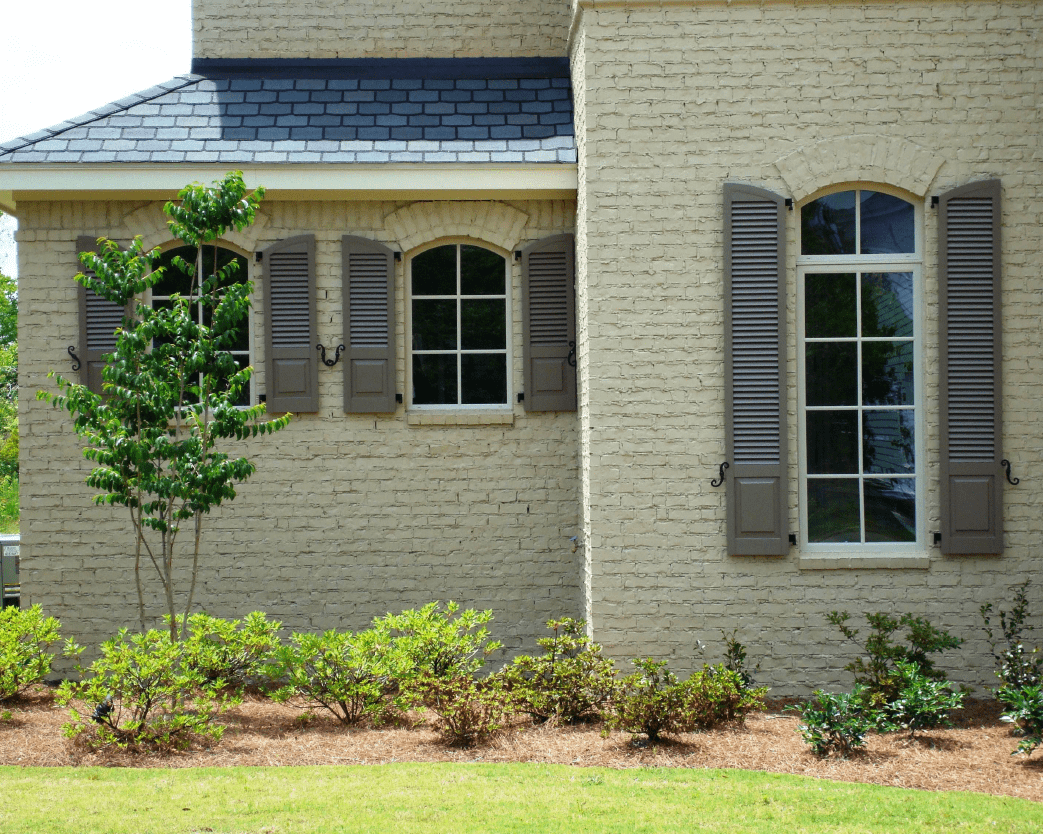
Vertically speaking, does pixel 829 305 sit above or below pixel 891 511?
above

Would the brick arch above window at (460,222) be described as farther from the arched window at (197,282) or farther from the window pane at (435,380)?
the arched window at (197,282)

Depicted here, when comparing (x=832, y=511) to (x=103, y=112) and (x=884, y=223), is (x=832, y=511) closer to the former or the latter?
(x=884, y=223)

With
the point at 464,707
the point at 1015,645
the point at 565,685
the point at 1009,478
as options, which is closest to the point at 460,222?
the point at 565,685

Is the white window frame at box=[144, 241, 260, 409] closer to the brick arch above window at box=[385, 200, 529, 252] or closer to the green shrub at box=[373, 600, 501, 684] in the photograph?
the brick arch above window at box=[385, 200, 529, 252]

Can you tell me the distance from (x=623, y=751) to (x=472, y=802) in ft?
4.19

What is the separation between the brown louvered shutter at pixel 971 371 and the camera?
6.50 m

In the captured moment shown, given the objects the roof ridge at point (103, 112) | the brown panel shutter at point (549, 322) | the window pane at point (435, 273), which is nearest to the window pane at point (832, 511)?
the brown panel shutter at point (549, 322)

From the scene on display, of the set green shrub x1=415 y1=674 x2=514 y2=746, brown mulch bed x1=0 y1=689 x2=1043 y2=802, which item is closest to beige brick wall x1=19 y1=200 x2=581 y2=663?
brown mulch bed x1=0 y1=689 x2=1043 y2=802

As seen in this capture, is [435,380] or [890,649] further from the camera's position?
[435,380]

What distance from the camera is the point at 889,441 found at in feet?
22.1

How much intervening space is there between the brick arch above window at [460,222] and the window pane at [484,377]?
906 millimetres

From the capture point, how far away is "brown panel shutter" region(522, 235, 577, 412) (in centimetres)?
753

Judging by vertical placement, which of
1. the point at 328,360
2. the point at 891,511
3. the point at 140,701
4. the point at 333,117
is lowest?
the point at 140,701

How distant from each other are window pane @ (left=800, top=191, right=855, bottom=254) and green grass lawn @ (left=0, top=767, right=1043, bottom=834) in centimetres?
367
